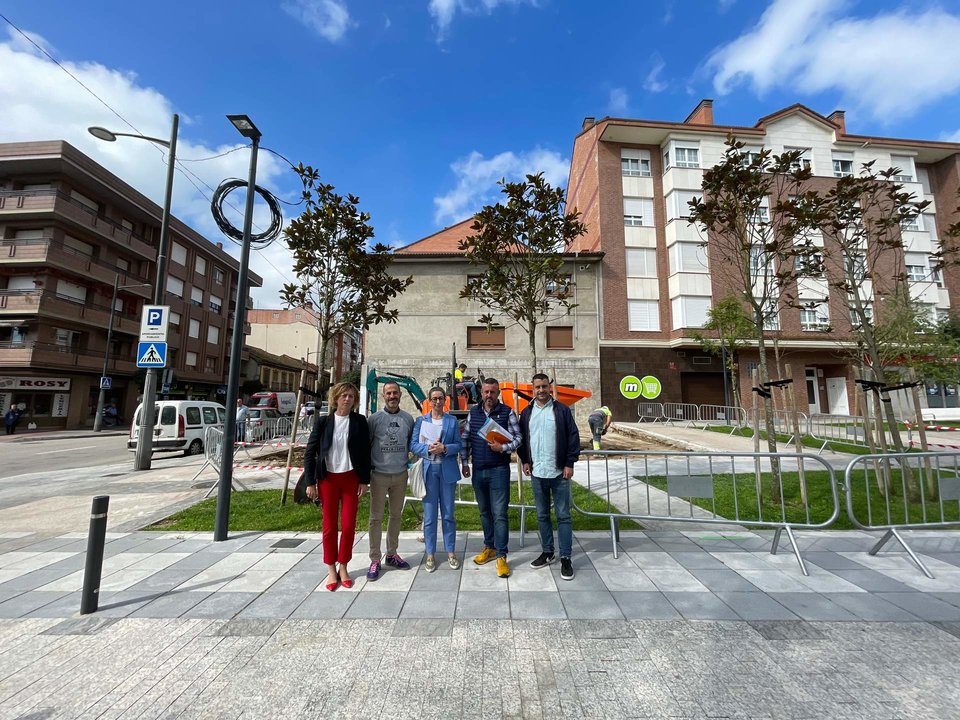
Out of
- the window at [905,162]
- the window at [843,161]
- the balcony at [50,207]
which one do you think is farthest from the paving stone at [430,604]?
the window at [905,162]

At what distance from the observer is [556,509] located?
169 inches

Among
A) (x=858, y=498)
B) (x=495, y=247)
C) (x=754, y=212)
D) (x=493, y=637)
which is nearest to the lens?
(x=493, y=637)

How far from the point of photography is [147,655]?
2.84 meters

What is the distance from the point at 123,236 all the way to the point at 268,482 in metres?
32.4

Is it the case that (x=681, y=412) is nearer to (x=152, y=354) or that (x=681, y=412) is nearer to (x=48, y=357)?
(x=152, y=354)

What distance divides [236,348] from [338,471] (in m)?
2.50

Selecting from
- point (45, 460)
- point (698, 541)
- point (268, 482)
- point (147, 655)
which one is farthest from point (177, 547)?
point (45, 460)

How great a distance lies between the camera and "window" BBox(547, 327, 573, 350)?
2445 centimetres

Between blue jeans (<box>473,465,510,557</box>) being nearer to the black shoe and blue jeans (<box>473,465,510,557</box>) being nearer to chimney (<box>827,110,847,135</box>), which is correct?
the black shoe

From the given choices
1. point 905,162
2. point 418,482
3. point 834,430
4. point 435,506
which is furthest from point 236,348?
point 905,162

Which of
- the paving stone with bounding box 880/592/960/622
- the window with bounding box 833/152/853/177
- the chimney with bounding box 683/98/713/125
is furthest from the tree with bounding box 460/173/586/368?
the window with bounding box 833/152/853/177

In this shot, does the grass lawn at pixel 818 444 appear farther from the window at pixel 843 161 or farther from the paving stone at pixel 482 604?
the window at pixel 843 161

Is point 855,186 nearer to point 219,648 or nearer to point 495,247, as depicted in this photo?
point 495,247

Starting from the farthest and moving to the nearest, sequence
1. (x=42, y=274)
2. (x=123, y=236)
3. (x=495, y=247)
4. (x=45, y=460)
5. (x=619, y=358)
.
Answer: (x=123, y=236) < (x=42, y=274) < (x=619, y=358) < (x=45, y=460) < (x=495, y=247)
